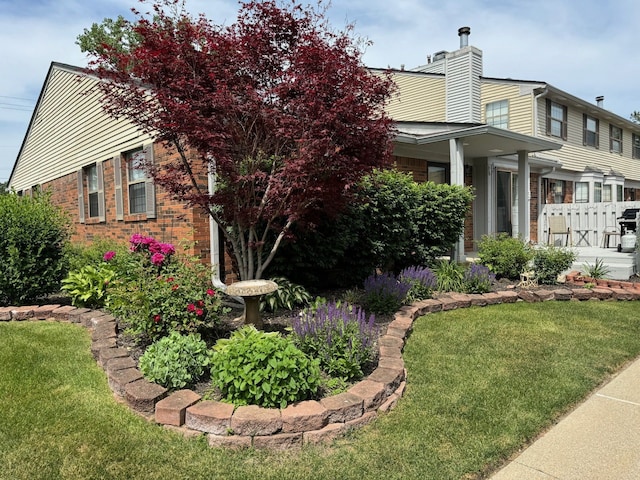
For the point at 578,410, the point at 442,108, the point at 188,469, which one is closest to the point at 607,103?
the point at 442,108

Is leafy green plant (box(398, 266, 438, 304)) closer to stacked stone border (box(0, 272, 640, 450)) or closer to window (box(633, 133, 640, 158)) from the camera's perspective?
stacked stone border (box(0, 272, 640, 450))

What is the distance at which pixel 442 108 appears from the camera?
14.7 m

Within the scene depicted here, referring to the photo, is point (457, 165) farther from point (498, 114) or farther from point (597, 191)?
point (597, 191)

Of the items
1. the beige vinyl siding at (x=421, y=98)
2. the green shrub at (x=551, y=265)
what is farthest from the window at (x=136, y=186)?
the beige vinyl siding at (x=421, y=98)

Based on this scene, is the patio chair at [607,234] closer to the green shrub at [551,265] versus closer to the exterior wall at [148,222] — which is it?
the green shrub at [551,265]

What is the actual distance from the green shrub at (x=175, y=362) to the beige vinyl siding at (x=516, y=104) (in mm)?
13753

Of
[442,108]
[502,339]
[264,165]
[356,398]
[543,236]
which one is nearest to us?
[356,398]

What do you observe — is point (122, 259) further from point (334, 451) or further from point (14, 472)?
point (334, 451)

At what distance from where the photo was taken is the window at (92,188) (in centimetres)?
1048

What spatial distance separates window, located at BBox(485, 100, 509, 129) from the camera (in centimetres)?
1482

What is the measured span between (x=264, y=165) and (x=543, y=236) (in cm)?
1182

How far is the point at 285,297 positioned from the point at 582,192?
16.5 metres

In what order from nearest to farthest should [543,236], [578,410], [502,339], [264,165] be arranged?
[578,410], [502,339], [264,165], [543,236]

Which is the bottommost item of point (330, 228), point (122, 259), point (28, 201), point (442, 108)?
point (122, 259)
